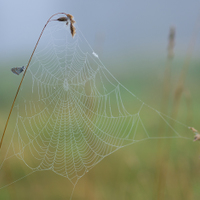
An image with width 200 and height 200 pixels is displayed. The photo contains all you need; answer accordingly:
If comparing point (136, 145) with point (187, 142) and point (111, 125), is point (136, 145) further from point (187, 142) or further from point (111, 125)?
point (111, 125)

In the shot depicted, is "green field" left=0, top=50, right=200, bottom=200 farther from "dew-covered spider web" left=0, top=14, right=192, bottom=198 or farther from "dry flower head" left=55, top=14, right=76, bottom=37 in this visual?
"dry flower head" left=55, top=14, right=76, bottom=37

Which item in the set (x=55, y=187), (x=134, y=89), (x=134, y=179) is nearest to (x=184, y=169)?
(x=134, y=179)

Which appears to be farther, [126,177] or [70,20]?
[126,177]

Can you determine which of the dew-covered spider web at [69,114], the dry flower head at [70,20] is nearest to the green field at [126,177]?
the dew-covered spider web at [69,114]

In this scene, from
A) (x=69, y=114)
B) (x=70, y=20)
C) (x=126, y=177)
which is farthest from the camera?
(x=126, y=177)

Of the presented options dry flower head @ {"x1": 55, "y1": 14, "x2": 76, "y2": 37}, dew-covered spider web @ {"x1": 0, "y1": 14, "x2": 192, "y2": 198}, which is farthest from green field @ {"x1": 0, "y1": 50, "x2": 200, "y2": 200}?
dry flower head @ {"x1": 55, "y1": 14, "x2": 76, "y2": 37}

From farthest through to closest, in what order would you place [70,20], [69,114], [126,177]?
[126,177] → [69,114] → [70,20]

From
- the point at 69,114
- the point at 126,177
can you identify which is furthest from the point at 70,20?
the point at 126,177

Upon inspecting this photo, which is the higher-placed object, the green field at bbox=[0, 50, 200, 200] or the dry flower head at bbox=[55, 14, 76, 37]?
the dry flower head at bbox=[55, 14, 76, 37]

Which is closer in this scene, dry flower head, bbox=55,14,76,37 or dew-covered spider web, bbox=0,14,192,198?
dry flower head, bbox=55,14,76,37

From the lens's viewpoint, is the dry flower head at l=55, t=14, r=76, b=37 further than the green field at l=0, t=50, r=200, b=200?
No

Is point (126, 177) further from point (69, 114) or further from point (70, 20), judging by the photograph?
point (70, 20)
